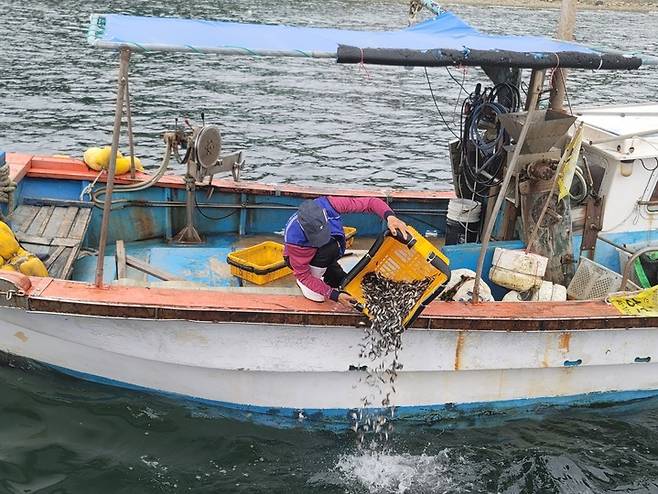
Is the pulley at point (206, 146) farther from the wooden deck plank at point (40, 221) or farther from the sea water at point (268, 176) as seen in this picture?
the sea water at point (268, 176)

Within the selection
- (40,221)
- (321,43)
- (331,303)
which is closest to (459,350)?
(331,303)

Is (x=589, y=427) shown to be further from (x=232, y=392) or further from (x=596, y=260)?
(x=232, y=392)

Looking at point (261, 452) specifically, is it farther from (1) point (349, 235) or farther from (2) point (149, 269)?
(1) point (349, 235)

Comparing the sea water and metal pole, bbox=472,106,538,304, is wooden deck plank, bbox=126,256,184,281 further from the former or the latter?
metal pole, bbox=472,106,538,304

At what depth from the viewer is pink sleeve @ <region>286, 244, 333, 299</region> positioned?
5863 millimetres

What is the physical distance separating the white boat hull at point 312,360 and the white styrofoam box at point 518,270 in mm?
626

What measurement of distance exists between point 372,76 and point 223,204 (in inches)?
712

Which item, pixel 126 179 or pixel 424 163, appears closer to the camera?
pixel 126 179

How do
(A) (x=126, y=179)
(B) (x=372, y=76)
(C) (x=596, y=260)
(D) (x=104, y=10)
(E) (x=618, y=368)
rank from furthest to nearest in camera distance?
1. (D) (x=104, y=10)
2. (B) (x=372, y=76)
3. (A) (x=126, y=179)
4. (C) (x=596, y=260)
5. (E) (x=618, y=368)

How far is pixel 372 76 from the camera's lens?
25516mm

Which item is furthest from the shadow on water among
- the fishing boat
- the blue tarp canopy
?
the blue tarp canopy

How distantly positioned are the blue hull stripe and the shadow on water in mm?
75

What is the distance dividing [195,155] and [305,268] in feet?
7.62

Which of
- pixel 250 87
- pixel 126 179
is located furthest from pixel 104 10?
pixel 126 179
